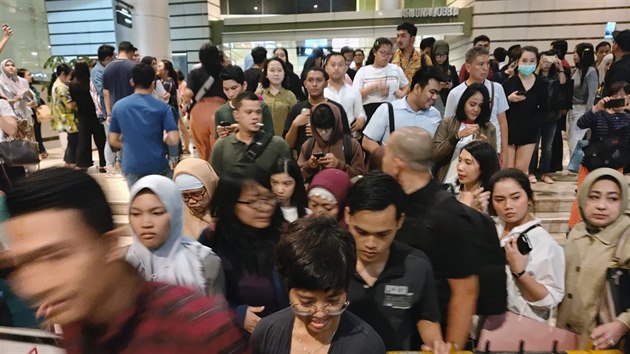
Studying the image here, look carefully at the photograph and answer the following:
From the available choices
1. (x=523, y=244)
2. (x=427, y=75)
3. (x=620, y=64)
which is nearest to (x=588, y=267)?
(x=523, y=244)

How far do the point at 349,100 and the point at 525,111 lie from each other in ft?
6.56

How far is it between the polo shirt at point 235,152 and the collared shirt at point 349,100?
1.17 meters

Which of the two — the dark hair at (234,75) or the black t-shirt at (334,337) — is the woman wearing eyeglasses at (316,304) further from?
the dark hair at (234,75)

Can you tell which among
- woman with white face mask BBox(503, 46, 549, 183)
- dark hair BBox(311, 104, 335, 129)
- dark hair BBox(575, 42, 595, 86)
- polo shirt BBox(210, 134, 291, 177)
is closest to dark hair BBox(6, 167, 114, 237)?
polo shirt BBox(210, 134, 291, 177)

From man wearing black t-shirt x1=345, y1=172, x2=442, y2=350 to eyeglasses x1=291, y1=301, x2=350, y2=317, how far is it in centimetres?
38

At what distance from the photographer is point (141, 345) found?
79 centimetres

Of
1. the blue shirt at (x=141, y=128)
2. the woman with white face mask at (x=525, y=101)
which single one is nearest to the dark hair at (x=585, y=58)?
the woman with white face mask at (x=525, y=101)

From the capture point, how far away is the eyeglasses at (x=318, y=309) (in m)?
1.28

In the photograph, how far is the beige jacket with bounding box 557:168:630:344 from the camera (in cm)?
204

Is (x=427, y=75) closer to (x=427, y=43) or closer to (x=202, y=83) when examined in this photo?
(x=202, y=83)

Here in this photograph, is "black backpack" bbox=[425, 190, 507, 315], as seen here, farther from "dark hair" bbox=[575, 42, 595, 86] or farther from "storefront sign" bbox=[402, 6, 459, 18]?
"storefront sign" bbox=[402, 6, 459, 18]

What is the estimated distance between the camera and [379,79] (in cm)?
456

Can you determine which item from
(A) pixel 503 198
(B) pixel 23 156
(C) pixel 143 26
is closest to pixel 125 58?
(B) pixel 23 156

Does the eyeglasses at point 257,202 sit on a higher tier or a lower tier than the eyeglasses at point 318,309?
higher
